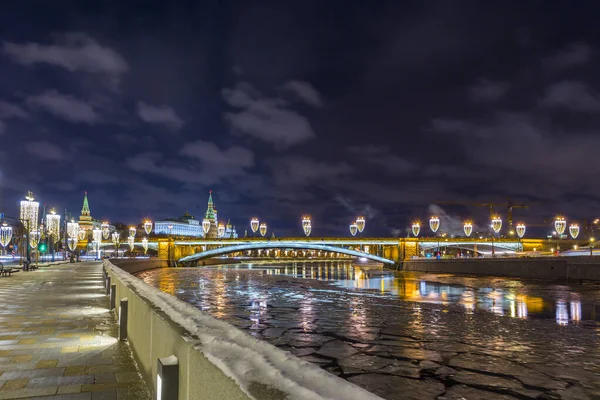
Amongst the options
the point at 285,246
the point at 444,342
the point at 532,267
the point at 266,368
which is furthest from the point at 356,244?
the point at 266,368

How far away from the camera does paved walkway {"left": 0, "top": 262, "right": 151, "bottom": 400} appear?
19.6 feet

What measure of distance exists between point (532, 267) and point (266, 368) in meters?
47.4

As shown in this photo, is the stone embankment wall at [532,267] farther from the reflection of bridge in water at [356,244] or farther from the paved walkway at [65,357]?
the paved walkway at [65,357]

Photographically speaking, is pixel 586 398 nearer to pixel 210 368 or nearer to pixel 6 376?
pixel 210 368

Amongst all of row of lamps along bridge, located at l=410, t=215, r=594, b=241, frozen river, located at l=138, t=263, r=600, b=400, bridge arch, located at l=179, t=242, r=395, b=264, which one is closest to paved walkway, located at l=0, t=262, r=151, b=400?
frozen river, located at l=138, t=263, r=600, b=400

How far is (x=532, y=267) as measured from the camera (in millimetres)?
44875

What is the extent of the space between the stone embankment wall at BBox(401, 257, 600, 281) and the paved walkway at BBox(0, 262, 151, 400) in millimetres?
37143

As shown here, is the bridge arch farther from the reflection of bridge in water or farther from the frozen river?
the frozen river

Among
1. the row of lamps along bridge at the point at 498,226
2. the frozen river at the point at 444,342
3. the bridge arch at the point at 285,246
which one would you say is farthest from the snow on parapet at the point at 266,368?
the bridge arch at the point at 285,246

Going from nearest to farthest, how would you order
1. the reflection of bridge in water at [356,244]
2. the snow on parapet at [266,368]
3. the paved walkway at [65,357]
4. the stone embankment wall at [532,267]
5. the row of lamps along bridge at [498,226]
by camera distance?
the snow on parapet at [266,368]
the paved walkway at [65,357]
the stone embankment wall at [532,267]
the row of lamps along bridge at [498,226]
the reflection of bridge in water at [356,244]

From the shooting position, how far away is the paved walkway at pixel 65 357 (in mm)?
5984

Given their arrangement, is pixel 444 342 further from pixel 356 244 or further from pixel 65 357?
pixel 356 244

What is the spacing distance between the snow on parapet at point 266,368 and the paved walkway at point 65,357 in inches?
95.4

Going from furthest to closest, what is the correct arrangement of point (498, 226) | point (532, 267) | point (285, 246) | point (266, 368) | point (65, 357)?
point (285, 246)
point (498, 226)
point (532, 267)
point (65, 357)
point (266, 368)
